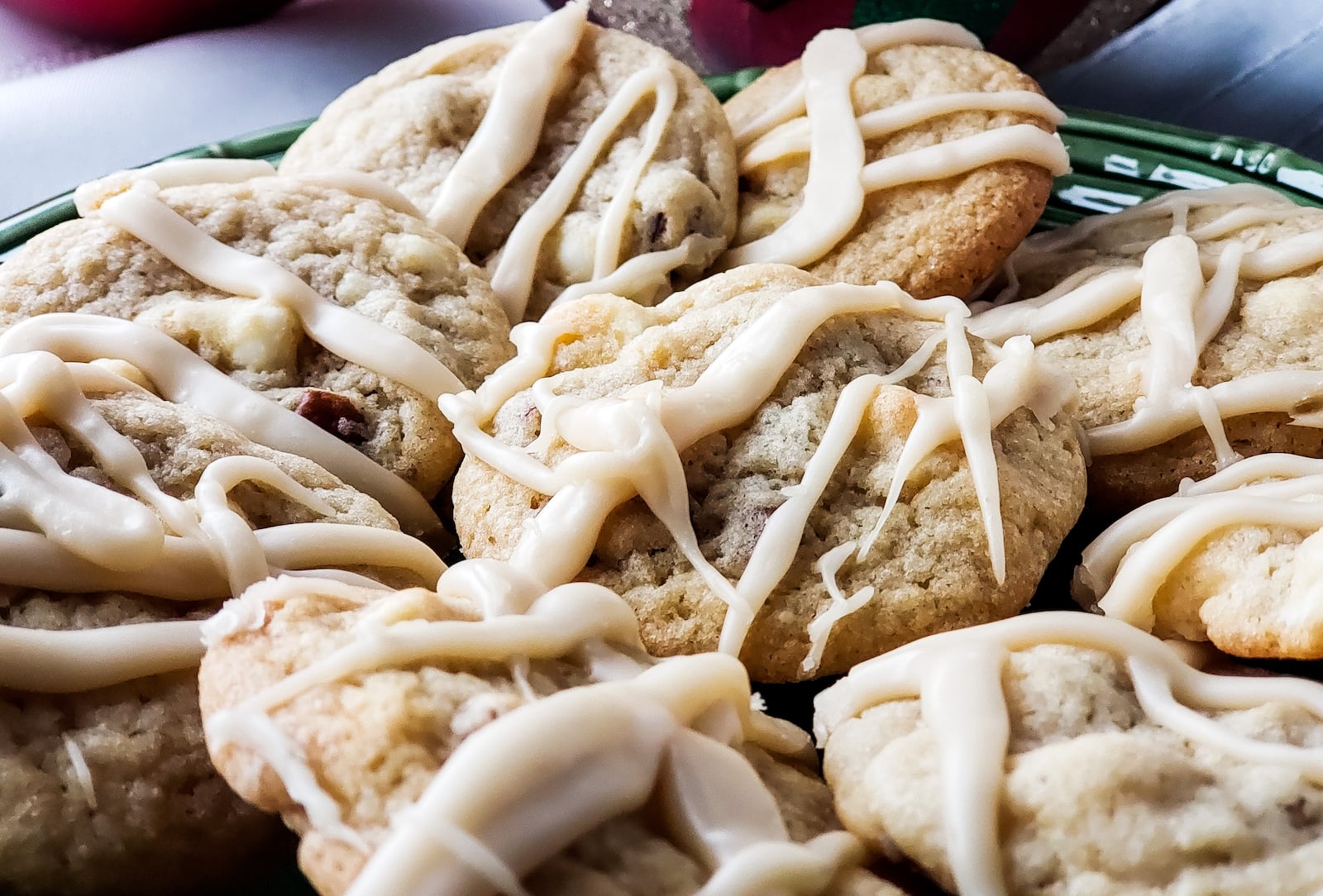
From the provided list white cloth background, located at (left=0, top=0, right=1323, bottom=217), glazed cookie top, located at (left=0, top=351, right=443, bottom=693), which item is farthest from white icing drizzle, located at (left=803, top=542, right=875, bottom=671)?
white cloth background, located at (left=0, top=0, right=1323, bottom=217)

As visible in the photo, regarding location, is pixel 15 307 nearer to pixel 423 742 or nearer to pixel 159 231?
pixel 159 231

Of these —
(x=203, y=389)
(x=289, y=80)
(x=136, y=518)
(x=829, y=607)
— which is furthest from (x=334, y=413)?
(x=289, y=80)

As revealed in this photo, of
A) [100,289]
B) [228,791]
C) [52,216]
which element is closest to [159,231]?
[100,289]

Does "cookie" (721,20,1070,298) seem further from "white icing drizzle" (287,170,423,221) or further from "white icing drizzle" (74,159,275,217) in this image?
"white icing drizzle" (74,159,275,217)

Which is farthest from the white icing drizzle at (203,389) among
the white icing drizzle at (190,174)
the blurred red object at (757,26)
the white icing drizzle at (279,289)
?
the blurred red object at (757,26)

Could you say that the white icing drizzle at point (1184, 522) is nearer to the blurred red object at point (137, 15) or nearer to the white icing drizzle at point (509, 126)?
the white icing drizzle at point (509, 126)

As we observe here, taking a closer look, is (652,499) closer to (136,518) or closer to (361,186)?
(136,518)
